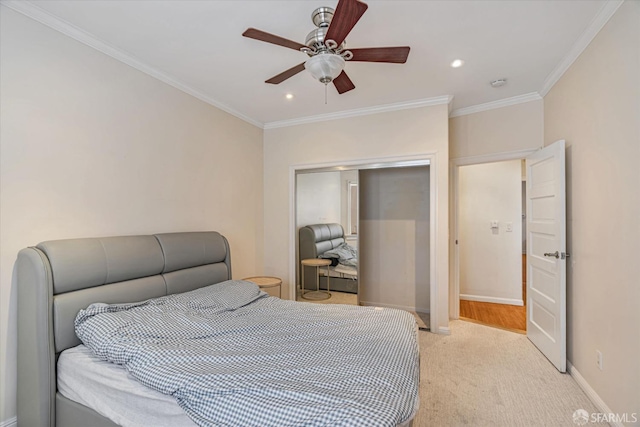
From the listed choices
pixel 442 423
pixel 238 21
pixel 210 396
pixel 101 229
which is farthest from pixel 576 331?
pixel 101 229

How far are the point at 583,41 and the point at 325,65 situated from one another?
205 centimetres

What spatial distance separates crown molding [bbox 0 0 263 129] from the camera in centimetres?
187

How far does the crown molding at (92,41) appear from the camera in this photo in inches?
73.5

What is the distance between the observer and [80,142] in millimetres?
2162

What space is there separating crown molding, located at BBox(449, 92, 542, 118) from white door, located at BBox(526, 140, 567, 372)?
2.20 feet

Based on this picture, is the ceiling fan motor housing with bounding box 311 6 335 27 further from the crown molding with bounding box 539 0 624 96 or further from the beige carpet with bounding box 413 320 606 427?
the beige carpet with bounding box 413 320 606 427

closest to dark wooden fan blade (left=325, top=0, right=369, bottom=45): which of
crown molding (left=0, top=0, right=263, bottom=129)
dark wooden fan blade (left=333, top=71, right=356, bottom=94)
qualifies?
dark wooden fan blade (left=333, top=71, right=356, bottom=94)

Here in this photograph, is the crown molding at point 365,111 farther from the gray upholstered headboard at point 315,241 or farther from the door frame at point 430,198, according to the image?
the gray upholstered headboard at point 315,241

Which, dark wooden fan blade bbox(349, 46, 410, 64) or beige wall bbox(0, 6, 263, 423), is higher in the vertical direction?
dark wooden fan blade bbox(349, 46, 410, 64)

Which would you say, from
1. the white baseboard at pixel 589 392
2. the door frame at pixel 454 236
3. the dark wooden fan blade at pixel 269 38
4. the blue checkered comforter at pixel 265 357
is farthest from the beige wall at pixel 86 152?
the white baseboard at pixel 589 392

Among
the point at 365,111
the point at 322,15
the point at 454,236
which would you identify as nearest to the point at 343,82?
the point at 322,15

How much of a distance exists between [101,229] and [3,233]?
535mm

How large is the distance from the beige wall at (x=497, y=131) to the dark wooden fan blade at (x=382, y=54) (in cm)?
221

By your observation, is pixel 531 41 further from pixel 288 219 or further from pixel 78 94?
pixel 78 94
